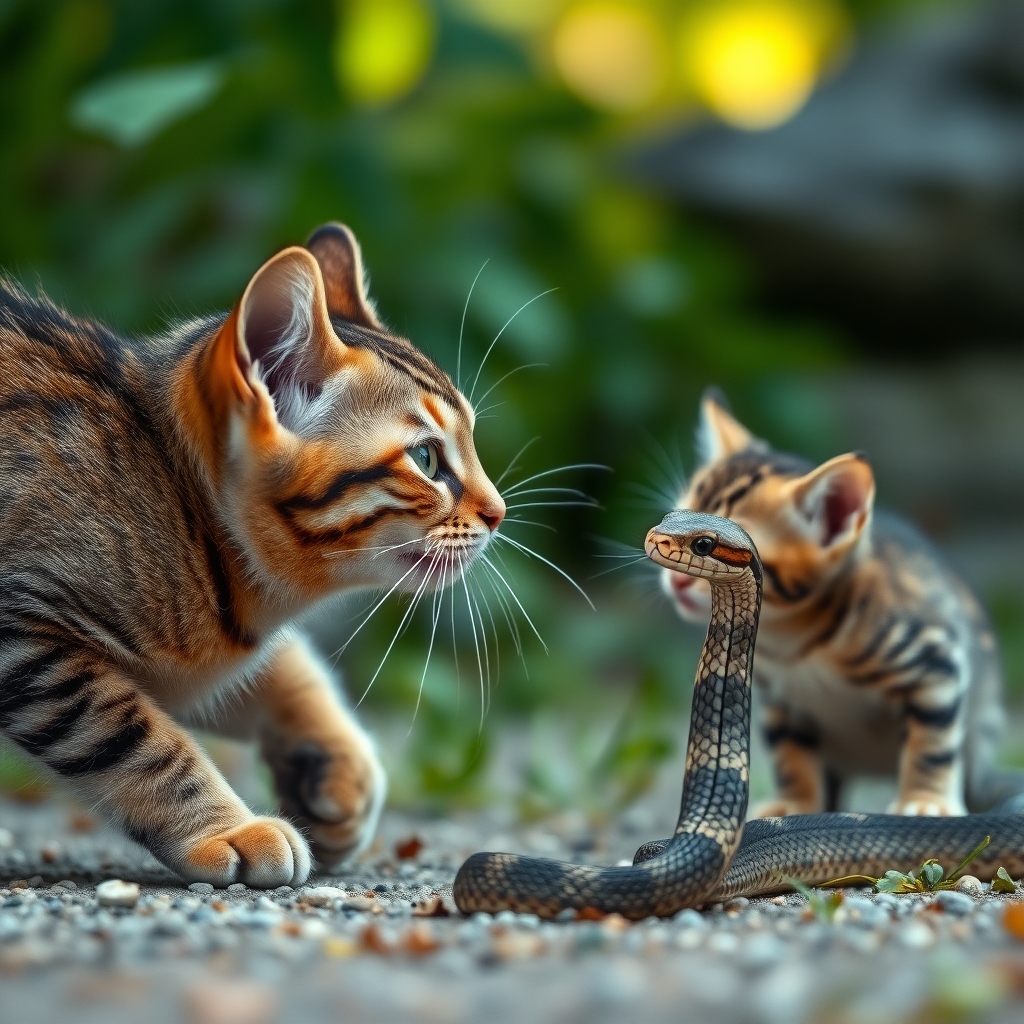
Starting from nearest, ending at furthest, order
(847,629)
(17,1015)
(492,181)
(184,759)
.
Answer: (17,1015) → (184,759) → (847,629) → (492,181)

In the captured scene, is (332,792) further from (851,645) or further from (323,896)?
(851,645)

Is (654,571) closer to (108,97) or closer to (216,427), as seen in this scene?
(216,427)

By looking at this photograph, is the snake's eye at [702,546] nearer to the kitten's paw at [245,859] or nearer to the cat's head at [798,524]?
the cat's head at [798,524]

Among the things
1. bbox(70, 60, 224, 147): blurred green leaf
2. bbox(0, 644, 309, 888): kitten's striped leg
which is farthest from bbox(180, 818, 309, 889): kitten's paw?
bbox(70, 60, 224, 147): blurred green leaf

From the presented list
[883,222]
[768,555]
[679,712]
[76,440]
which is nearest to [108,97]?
[76,440]

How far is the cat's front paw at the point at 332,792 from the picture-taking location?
A: 10.7 ft

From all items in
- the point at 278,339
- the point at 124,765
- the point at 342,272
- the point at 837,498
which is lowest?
the point at 124,765

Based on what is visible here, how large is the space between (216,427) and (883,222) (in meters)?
6.81

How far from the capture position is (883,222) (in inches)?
343

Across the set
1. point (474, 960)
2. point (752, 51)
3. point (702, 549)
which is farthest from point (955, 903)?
point (752, 51)

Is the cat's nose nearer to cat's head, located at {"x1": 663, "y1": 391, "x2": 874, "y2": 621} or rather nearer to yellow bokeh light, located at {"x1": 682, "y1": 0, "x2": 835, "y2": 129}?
cat's head, located at {"x1": 663, "y1": 391, "x2": 874, "y2": 621}

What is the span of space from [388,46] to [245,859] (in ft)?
22.8

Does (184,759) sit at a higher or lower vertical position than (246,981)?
higher

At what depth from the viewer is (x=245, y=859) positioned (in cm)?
276
